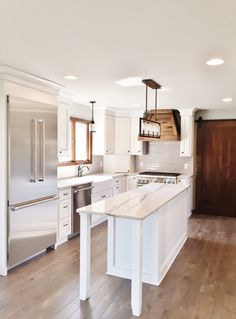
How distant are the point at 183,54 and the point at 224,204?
184 inches

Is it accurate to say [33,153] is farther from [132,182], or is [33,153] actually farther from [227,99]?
[227,99]

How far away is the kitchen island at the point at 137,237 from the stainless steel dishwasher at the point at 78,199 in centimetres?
119

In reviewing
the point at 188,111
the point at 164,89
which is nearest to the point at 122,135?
the point at 188,111

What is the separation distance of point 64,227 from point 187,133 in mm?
3501

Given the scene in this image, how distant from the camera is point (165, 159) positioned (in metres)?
6.83

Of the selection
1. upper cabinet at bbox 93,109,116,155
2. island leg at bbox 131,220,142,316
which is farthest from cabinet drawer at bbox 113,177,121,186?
island leg at bbox 131,220,142,316

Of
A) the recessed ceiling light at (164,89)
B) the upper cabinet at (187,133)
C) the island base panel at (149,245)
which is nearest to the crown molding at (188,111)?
the upper cabinet at (187,133)

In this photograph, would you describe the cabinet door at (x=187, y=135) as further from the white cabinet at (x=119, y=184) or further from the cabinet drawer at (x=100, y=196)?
the cabinet drawer at (x=100, y=196)

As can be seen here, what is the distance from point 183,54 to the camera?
106 inches

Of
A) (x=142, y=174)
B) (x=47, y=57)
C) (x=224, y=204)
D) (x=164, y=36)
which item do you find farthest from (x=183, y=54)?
(x=224, y=204)

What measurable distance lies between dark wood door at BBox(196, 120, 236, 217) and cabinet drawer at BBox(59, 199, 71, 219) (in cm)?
347

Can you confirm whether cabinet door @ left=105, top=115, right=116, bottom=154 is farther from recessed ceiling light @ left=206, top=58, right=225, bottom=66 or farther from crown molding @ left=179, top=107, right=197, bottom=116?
recessed ceiling light @ left=206, top=58, right=225, bottom=66

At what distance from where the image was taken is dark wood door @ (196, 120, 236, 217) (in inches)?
250

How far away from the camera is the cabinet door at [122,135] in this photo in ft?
22.1
